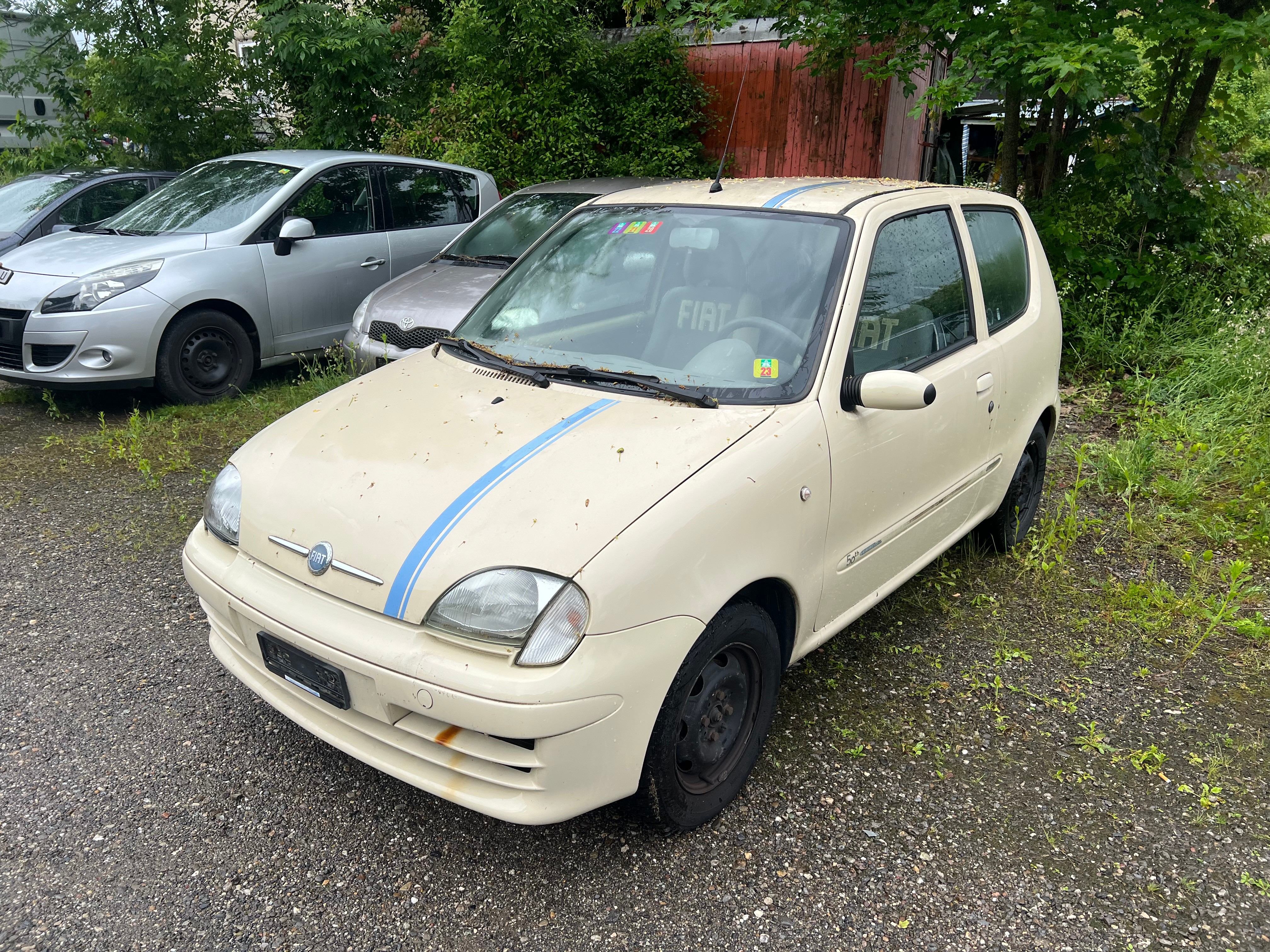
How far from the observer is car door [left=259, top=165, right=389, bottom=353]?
6699 millimetres

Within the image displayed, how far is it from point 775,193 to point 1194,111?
19.4 feet

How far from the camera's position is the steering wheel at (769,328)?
115 inches

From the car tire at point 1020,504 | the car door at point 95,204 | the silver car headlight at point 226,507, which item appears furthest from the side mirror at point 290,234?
the car tire at point 1020,504

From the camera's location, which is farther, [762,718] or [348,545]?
[762,718]

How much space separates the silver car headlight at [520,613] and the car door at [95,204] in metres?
7.52

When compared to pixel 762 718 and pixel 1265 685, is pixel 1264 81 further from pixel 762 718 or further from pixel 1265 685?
pixel 762 718

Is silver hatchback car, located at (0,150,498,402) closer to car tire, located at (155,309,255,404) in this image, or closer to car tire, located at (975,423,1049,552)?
car tire, located at (155,309,255,404)

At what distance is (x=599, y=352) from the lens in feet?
10.3

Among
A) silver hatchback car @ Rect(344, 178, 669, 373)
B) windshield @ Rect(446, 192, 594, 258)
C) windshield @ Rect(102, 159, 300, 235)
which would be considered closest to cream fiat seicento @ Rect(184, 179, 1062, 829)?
silver hatchback car @ Rect(344, 178, 669, 373)

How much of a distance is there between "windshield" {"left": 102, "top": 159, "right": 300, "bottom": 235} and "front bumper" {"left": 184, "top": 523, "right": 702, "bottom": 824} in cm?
505

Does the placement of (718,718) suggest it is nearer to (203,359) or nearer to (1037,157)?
(203,359)

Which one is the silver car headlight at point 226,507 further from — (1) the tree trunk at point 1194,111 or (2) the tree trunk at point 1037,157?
(1) the tree trunk at point 1194,111

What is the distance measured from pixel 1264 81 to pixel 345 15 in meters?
10.6

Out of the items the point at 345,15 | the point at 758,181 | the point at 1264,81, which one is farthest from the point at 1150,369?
the point at 345,15
